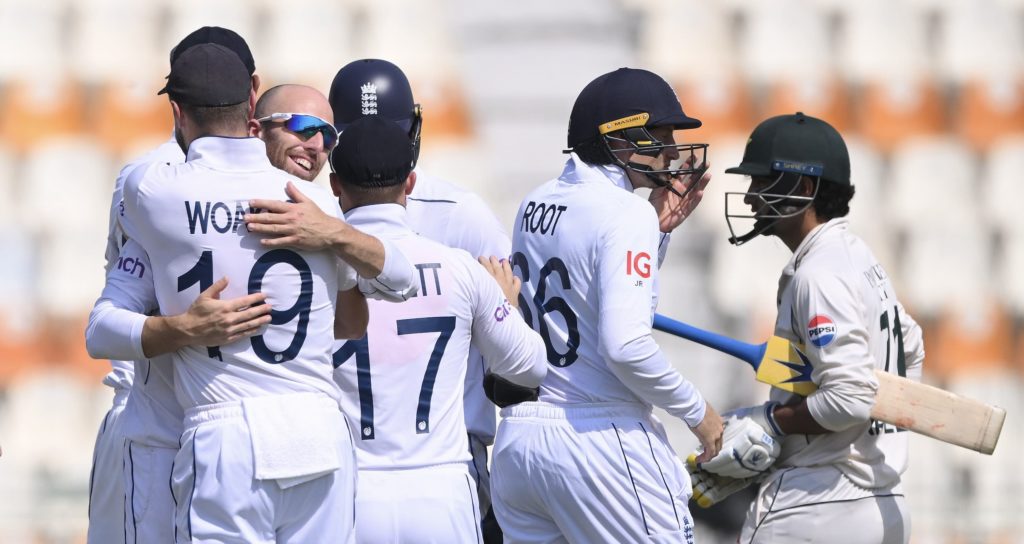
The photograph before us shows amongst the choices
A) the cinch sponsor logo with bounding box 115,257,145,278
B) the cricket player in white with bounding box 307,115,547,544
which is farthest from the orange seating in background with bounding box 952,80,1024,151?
the cinch sponsor logo with bounding box 115,257,145,278

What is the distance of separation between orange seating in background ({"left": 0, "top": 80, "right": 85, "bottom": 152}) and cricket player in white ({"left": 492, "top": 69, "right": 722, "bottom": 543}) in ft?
24.2

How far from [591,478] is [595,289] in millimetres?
533

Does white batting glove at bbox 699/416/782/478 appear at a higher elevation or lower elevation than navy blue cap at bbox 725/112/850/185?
lower

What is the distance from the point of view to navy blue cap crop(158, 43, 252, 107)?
329 centimetres

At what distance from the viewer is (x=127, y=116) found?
10.6m

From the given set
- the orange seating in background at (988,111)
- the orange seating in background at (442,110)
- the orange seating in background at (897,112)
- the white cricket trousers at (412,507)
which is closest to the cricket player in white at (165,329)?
the white cricket trousers at (412,507)

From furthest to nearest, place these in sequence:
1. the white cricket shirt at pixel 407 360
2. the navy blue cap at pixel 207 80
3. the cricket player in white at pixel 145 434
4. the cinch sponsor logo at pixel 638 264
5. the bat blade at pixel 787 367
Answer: the bat blade at pixel 787 367 → the cinch sponsor logo at pixel 638 264 → the white cricket shirt at pixel 407 360 → the cricket player in white at pixel 145 434 → the navy blue cap at pixel 207 80

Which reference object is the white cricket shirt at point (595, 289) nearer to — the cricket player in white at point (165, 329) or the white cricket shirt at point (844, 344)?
the white cricket shirt at point (844, 344)

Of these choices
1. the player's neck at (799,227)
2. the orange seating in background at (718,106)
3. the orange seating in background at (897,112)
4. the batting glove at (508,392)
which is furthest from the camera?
the orange seating in background at (897,112)

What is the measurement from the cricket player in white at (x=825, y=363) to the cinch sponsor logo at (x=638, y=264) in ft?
2.09

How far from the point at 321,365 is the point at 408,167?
0.66 meters

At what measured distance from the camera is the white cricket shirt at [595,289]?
12.4 ft

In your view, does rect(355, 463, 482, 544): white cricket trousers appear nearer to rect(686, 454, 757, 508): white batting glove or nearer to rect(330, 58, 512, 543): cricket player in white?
rect(330, 58, 512, 543): cricket player in white

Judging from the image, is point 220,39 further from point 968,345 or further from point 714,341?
point 968,345
